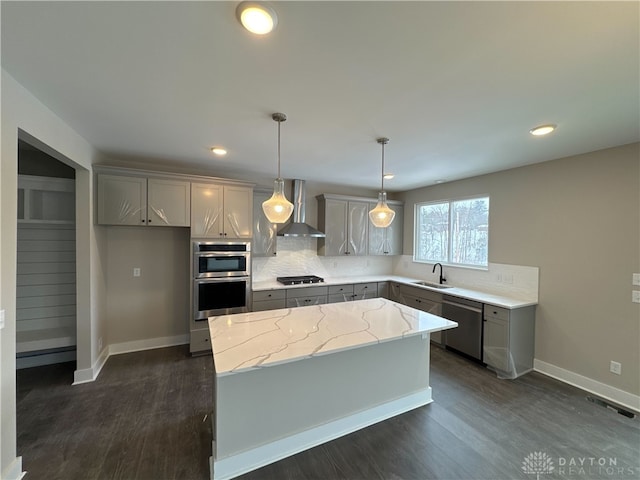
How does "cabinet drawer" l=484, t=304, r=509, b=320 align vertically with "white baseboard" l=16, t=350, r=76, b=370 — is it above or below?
above

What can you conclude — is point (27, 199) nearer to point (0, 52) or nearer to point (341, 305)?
point (0, 52)

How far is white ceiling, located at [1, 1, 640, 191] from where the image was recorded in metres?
1.16

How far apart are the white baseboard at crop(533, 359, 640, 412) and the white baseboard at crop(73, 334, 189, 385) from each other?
15.4 ft

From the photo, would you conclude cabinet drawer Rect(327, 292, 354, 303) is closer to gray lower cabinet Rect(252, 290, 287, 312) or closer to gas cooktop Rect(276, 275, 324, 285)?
gas cooktop Rect(276, 275, 324, 285)

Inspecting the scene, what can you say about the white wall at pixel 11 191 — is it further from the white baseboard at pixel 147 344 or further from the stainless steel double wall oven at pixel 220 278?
the white baseboard at pixel 147 344

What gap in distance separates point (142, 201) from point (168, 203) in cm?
28

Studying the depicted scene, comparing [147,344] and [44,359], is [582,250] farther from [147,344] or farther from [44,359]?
[44,359]

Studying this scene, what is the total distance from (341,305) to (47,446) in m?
2.56

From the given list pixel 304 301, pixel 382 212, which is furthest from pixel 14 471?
pixel 382 212

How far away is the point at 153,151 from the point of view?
311 cm

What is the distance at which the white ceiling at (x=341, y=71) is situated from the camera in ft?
3.80

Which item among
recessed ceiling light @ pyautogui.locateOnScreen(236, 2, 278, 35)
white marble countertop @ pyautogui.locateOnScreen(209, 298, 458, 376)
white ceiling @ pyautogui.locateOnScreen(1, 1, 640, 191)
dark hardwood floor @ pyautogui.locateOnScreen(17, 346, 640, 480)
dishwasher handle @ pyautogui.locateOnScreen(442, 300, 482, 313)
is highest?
white ceiling @ pyautogui.locateOnScreen(1, 1, 640, 191)

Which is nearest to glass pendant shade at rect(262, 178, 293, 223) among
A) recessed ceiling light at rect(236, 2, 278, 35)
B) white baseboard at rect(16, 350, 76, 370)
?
recessed ceiling light at rect(236, 2, 278, 35)

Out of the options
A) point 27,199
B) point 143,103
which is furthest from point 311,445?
point 27,199
